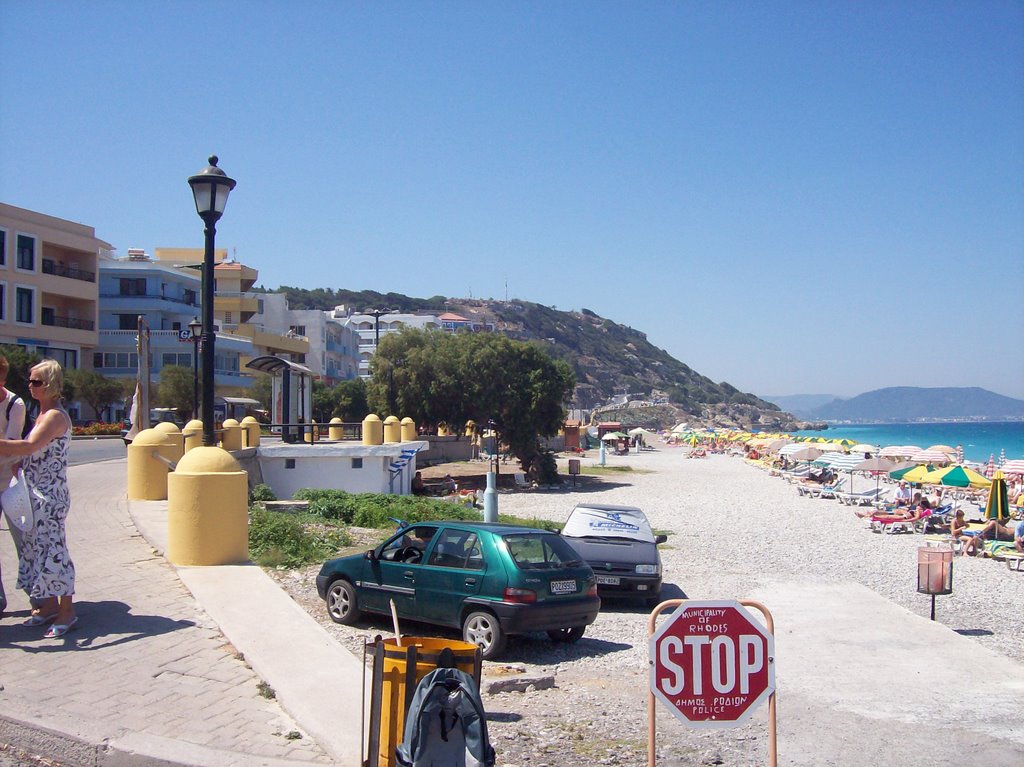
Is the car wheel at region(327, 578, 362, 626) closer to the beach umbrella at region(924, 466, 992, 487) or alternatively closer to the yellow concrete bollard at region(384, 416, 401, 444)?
the yellow concrete bollard at region(384, 416, 401, 444)

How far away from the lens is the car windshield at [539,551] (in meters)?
9.56

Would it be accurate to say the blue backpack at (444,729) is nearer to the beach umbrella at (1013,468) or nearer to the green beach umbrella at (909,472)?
the green beach umbrella at (909,472)

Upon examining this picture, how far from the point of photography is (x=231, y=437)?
77.4 ft

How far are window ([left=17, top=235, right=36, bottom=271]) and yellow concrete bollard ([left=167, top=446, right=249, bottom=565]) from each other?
156 ft

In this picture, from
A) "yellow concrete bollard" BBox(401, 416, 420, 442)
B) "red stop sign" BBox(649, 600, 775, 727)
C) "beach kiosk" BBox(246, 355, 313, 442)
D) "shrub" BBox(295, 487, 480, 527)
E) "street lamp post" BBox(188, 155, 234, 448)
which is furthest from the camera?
"yellow concrete bollard" BBox(401, 416, 420, 442)

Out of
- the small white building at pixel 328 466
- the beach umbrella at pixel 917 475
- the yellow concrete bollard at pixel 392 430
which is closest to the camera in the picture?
the small white building at pixel 328 466

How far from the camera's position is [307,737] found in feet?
19.3

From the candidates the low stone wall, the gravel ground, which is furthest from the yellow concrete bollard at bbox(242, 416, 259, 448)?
the low stone wall

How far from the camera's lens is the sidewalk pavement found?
555cm

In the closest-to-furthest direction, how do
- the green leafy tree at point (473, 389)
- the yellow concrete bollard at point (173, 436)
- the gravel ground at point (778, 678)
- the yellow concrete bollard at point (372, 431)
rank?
1. the gravel ground at point (778, 678)
2. the yellow concrete bollard at point (173, 436)
3. the yellow concrete bollard at point (372, 431)
4. the green leafy tree at point (473, 389)

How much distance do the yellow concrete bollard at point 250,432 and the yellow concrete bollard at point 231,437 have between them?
5.55 feet

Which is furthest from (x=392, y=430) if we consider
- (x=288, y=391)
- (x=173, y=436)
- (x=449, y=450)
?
(x=449, y=450)

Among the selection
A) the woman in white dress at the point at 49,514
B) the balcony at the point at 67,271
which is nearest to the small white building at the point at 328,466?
the woman in white dress at the point at 49,514

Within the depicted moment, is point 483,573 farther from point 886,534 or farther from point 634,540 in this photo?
point 886,534
